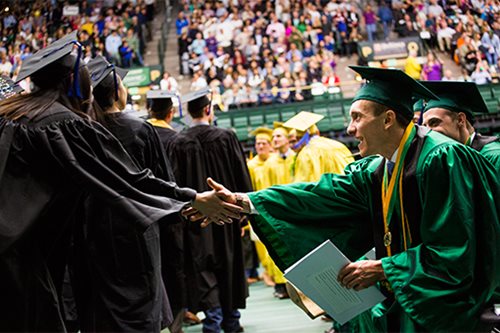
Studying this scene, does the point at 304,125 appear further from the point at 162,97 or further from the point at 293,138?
the point at 162,97

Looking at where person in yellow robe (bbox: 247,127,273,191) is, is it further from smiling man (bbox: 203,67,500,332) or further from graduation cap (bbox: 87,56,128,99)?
smiling man (bbox: 203,67,500,332)

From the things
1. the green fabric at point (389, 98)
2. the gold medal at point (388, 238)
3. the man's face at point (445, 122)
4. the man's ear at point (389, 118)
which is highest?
the green fabric at point (389, 98)

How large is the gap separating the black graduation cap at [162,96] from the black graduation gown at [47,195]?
281cm

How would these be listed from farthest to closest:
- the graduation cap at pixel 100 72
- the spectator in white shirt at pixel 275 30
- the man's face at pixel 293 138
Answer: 1. the spectator in white shirt at pixel 275 30
2. the man's face at pixel 293 138
3. the graduation cap at pixel 100 72

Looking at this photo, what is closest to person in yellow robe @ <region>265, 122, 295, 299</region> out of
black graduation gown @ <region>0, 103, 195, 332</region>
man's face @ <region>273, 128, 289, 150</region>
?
man's face @ <region>273, 128, 289, 150</region>

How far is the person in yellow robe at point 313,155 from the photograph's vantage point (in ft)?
24.0

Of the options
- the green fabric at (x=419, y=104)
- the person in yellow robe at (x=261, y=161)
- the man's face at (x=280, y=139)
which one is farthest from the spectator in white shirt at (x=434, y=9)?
the green fabric at (x=419, y=104)

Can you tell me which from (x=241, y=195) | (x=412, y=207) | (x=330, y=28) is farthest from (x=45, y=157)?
(x=330, y=28)

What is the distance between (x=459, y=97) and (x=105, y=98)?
220 cm

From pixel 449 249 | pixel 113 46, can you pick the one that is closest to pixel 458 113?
pixel 449 249

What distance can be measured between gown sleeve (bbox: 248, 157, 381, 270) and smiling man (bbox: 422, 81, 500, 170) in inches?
38.5

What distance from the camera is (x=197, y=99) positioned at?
6.09m

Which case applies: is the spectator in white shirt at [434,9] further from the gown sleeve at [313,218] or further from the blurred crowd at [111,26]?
the gown sleeve at [313,218]

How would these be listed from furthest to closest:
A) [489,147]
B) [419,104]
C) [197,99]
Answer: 1. [197,99]
2. [419,104]
3. [489,147]
